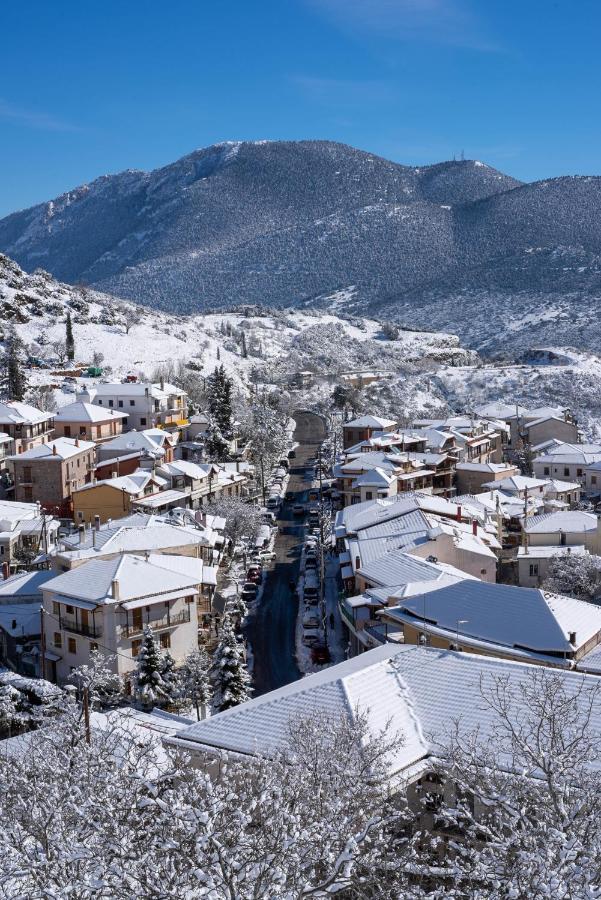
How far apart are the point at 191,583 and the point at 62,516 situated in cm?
1948

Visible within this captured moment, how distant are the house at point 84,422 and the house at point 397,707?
39356 mm

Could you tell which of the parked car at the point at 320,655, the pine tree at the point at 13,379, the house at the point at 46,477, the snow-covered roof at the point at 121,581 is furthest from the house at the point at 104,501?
the pine tree at the point at 13,379

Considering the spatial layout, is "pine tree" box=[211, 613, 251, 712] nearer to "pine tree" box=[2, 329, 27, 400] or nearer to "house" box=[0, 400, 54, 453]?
"house" box=[0, 400, 54, 453]

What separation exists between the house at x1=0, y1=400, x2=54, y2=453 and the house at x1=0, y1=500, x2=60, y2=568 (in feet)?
29.2

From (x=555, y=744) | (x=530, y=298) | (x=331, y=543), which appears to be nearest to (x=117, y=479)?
(x=331, y=543)

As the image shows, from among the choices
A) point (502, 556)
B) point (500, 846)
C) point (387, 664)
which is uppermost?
point (500, 846)

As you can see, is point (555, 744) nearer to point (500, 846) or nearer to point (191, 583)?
point (500, 846)

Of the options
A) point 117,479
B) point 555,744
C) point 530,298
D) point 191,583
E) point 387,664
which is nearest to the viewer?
point 555,744

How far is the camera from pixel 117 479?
4762 centimetres

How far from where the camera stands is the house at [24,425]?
53.6m

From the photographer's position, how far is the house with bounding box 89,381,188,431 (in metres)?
63.0

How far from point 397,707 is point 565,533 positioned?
83.2 feet

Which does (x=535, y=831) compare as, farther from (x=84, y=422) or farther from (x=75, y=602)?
(x=84, y=422)

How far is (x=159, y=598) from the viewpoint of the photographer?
29.5 meters
